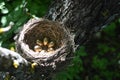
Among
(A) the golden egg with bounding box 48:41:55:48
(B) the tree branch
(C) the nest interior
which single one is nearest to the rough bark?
(C) the nest interior

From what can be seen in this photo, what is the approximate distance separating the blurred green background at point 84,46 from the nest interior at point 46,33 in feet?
0.41

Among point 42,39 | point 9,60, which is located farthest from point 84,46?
point 9,60

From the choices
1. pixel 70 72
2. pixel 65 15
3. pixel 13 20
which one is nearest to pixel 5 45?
pixel 13 20

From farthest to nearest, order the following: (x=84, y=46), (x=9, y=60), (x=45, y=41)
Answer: (x=84, y=46), (x=45, y=41), (x=9, y=60)

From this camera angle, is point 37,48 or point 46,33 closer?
point 37,48

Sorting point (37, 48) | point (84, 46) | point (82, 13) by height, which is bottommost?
point (84, 46)

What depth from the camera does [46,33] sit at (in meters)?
3.29

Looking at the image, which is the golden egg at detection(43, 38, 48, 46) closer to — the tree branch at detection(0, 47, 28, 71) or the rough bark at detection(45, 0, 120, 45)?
the rough bark at detection(45, 0, 120, 45)

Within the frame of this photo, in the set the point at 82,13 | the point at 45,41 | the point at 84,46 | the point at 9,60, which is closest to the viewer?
the point at 9,60

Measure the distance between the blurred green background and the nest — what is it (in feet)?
0.45

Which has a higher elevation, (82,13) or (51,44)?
(82,13)

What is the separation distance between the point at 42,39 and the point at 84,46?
52.0 inches

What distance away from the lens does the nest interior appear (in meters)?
3.11

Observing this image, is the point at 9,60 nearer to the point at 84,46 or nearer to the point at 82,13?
the point at 82,13
